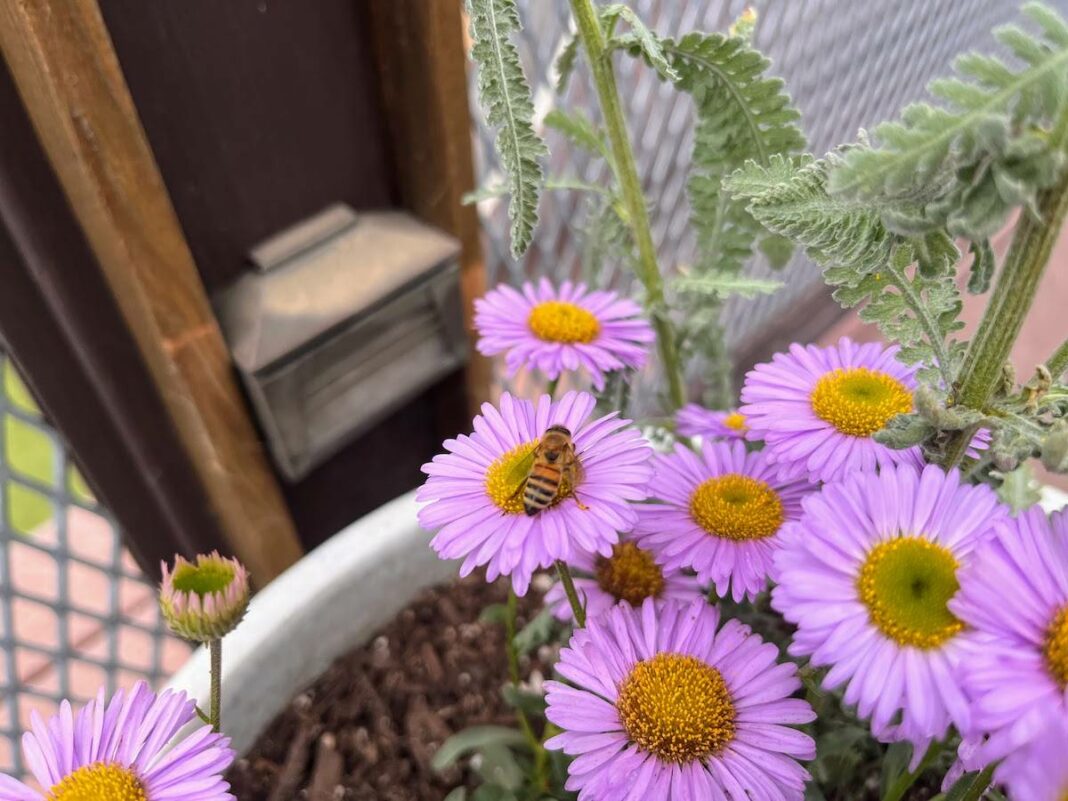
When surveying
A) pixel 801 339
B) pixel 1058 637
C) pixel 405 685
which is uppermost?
pixel 1058 637

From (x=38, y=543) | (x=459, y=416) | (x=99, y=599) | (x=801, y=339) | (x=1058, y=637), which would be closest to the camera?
(x=1058, y=637)

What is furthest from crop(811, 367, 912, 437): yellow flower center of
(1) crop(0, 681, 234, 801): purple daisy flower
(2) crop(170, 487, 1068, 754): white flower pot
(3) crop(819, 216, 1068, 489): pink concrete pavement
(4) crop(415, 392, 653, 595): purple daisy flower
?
(3) crop(819, 216, 1068, 489): pink concrete pavement

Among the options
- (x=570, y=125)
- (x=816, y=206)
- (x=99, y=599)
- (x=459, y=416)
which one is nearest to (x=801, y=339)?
(x=459, y=416)

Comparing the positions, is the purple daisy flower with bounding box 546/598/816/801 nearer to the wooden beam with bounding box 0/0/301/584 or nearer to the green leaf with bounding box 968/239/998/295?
the green leaf with bounding box 968/239/998/295

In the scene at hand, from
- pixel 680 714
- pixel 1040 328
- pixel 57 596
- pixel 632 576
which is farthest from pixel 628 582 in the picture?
pixel 1040 328

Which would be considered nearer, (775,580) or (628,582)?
(775,580)

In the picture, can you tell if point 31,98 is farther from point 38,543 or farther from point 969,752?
point 969,752

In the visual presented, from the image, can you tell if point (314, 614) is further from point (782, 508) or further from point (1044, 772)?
→ point (1044, 772)
